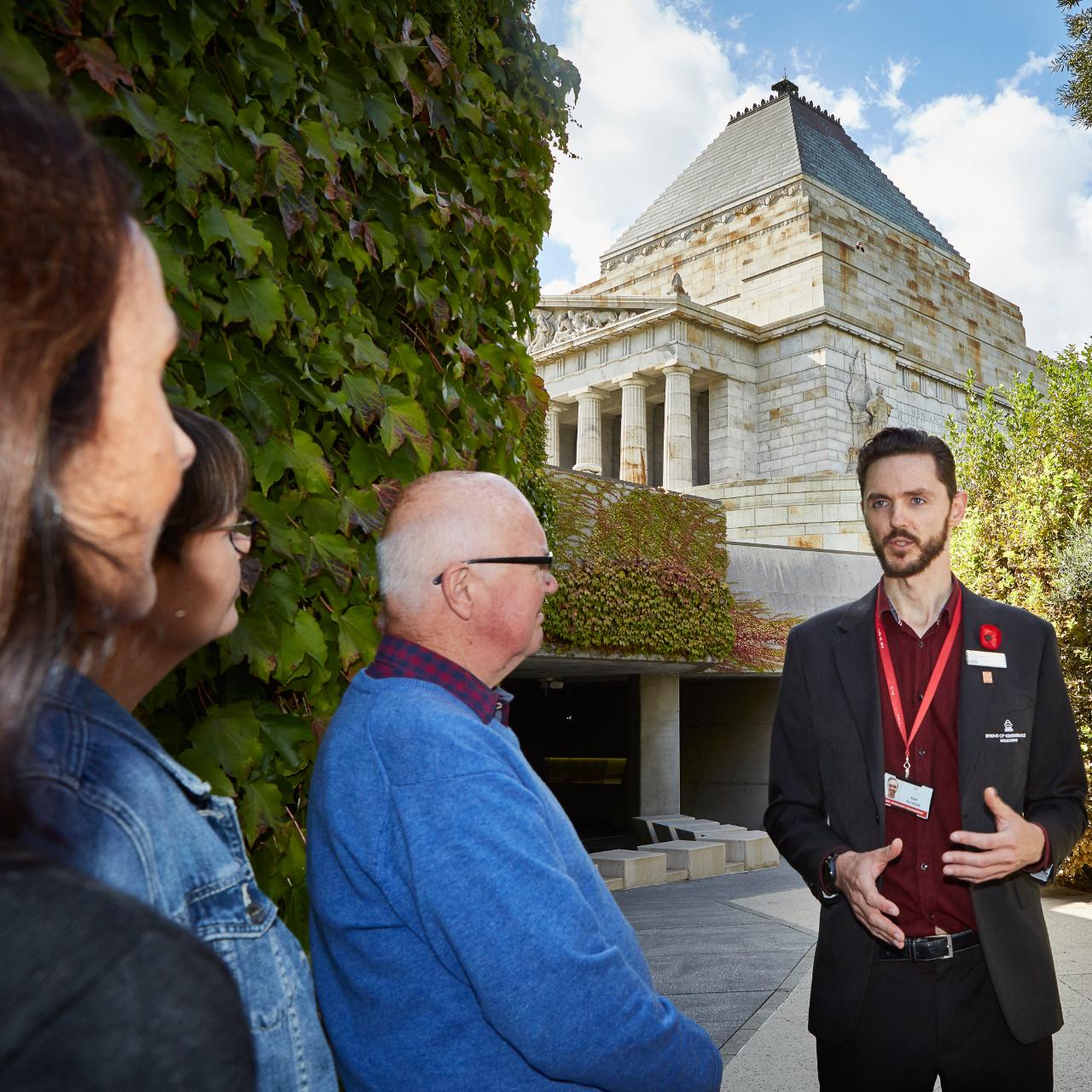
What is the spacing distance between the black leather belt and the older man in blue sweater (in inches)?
48.6

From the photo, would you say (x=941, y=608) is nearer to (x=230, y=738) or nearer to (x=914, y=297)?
(x=230, y=738)

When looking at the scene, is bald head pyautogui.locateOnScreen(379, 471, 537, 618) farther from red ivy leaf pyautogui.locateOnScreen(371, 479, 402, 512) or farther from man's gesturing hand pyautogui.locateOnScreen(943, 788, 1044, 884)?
man's gesturing hand pyautogui.locateOnScreen(943, 788, 1044, 884)

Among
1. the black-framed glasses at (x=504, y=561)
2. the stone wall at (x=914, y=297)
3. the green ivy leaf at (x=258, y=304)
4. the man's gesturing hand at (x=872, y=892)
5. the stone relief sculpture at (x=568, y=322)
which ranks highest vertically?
the stone wall at (x=914, y=297)

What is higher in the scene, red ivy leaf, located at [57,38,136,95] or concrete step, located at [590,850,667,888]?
red ivy leaf, located at [57,38,136,95]

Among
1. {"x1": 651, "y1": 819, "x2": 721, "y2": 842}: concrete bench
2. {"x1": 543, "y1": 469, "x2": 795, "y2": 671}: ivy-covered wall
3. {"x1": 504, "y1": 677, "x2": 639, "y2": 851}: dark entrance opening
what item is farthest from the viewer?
{"x1": 504, "y1": 677, "x2": 639, "y2": 851}: dark entrance opening

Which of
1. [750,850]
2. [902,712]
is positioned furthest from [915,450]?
[750,850]

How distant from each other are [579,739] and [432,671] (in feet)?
72.0

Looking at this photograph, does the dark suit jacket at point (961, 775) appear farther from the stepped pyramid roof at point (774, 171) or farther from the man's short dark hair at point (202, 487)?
the stepped pyramid roof at point (774, 171)

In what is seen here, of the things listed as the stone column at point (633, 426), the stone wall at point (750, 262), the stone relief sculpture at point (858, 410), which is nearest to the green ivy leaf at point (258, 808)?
the stone relief sculpture at point (858, 410)

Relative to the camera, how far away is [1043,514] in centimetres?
1007

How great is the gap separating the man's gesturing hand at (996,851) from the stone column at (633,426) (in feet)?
89.9

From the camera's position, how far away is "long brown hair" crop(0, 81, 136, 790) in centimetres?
57

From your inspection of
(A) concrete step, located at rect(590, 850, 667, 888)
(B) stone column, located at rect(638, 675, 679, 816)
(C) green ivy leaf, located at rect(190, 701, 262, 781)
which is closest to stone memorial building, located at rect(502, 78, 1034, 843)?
(B) stone column, located at rect(638, 675, 679, 816)

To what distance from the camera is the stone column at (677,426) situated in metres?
28.7
